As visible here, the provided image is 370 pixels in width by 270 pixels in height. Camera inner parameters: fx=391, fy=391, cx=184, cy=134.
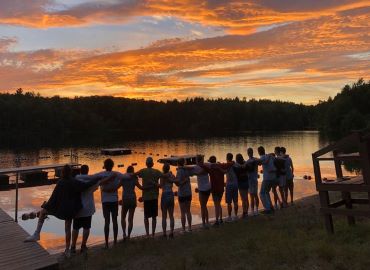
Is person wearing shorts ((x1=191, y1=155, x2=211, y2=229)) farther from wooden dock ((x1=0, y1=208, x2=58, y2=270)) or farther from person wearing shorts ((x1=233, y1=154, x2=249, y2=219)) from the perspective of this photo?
wooden dock ((x1=0, y1=208, x2=58, y2=270))

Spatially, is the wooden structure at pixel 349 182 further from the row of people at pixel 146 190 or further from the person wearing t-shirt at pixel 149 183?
the person wearing t-shirt at pixel 149 183

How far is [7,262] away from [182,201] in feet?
15.5

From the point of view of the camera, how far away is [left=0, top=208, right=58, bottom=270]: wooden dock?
25.4 feet

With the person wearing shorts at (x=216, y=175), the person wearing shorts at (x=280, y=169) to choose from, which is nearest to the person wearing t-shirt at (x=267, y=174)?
the person wearing shorts at (x=280, y=169)

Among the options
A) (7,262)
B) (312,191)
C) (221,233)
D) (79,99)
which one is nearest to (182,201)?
(221,233)

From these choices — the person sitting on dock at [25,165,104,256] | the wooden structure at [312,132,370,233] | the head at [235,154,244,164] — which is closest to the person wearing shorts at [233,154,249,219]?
the head at [235,154,244,164]

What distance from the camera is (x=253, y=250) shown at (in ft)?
25.5

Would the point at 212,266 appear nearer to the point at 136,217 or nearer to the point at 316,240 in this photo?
the point at 316,240

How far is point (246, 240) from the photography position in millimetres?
8500

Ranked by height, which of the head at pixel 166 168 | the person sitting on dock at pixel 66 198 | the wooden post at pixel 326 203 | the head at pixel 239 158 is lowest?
the wooden post at pixel 326 203

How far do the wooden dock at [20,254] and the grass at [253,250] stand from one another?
1.80ft

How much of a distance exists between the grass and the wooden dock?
55cm

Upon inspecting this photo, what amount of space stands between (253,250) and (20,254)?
16.2 ft

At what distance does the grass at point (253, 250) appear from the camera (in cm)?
682
